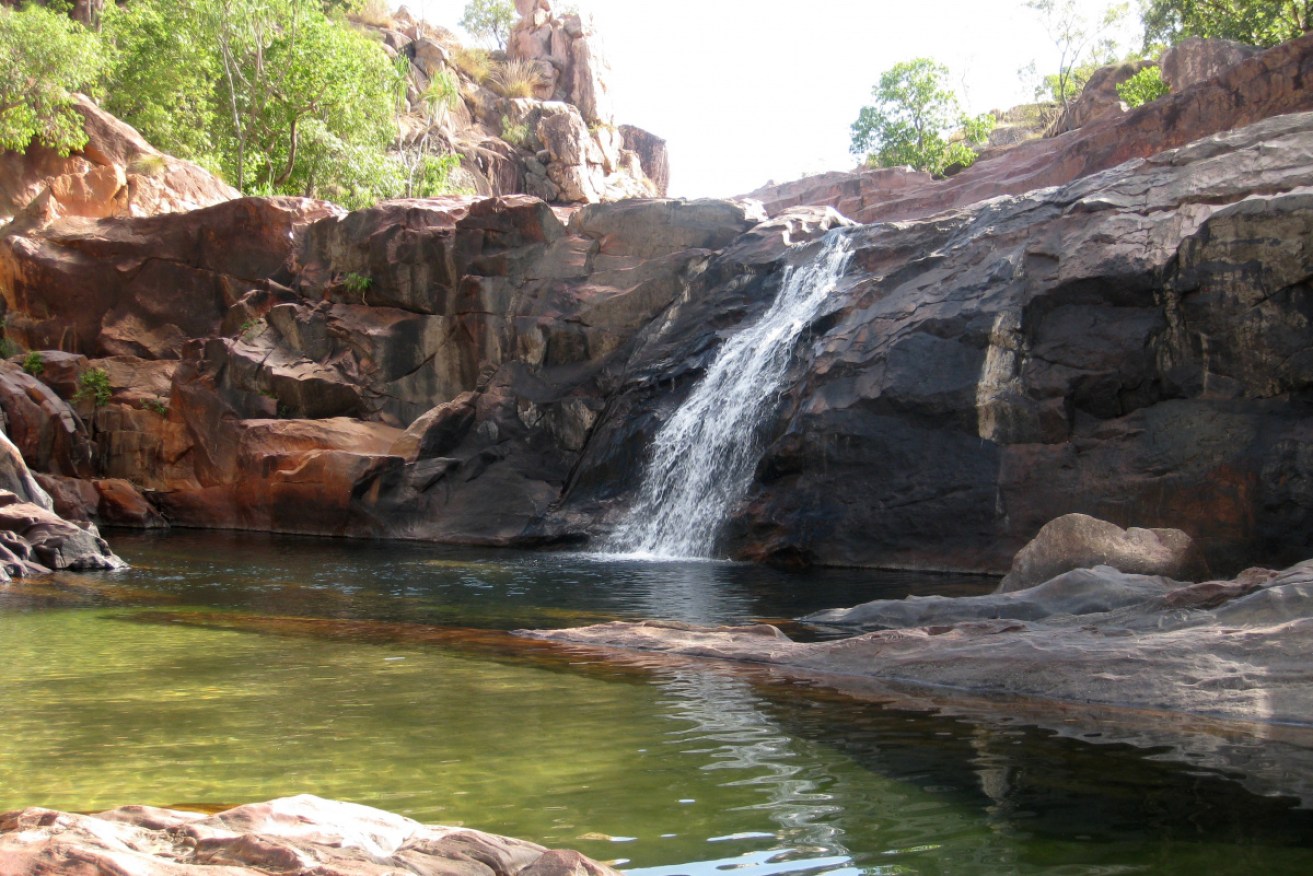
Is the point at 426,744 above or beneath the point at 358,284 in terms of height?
beneath

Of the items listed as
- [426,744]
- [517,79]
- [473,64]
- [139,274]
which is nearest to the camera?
[426,744]

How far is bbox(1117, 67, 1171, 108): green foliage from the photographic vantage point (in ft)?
128

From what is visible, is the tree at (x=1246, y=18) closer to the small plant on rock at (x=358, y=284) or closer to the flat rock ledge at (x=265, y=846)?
the small plant on rock at (x=358, y=284)

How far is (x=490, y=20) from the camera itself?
228 ft

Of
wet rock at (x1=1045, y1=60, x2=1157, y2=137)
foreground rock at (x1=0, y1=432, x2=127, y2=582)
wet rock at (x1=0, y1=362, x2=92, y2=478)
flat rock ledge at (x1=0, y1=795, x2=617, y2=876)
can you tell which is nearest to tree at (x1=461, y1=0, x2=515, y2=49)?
wet rock at (x1=1045, y1=60, x2=1157, y2=137)

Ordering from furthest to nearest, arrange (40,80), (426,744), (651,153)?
1. (651,153)
2. (40,80)
3. (426,744)

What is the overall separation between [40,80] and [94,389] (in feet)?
33.8

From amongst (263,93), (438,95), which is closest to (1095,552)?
(263,93)

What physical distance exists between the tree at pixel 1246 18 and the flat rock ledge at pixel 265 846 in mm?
39721

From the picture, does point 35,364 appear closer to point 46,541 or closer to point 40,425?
point 40,425

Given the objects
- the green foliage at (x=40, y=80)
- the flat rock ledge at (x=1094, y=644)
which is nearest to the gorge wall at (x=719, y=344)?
the green foliage at (x=40, y=80)

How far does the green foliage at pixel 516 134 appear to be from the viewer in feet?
178

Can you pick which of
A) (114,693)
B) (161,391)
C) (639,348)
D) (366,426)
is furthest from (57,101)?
(114,693)

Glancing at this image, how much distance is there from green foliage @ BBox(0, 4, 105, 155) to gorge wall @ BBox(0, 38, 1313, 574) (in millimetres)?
2482
